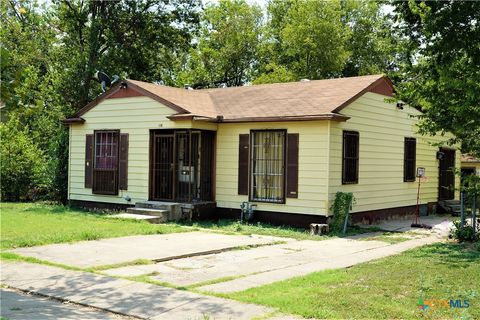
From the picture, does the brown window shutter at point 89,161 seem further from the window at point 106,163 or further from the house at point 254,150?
the window at point 106,163

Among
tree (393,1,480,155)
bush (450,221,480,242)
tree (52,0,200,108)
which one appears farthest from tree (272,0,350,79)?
bush (450,221,480,242)

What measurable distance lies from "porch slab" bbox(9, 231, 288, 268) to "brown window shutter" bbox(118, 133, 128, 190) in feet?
15.4

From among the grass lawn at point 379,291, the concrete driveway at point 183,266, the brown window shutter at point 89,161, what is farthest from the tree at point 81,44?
the grass lawn at point 379,291

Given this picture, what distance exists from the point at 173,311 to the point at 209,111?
10209 millimetres

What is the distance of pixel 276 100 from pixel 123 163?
5.13m

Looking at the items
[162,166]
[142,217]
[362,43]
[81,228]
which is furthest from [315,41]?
[81,228]

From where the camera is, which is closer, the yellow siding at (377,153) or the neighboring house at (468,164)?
the yellow siding at (377,153)

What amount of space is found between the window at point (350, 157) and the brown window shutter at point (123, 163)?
263 inches

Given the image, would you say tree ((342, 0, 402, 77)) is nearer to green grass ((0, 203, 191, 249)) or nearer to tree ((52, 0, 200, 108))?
tree ((52, 0, 200, 108))

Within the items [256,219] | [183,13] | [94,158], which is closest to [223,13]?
[183,13]

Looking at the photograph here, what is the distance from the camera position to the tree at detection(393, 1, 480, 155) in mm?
9312

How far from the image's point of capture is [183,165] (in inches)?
604

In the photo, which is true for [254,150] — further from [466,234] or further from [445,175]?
[445,175]

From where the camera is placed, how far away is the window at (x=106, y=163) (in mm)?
16594
